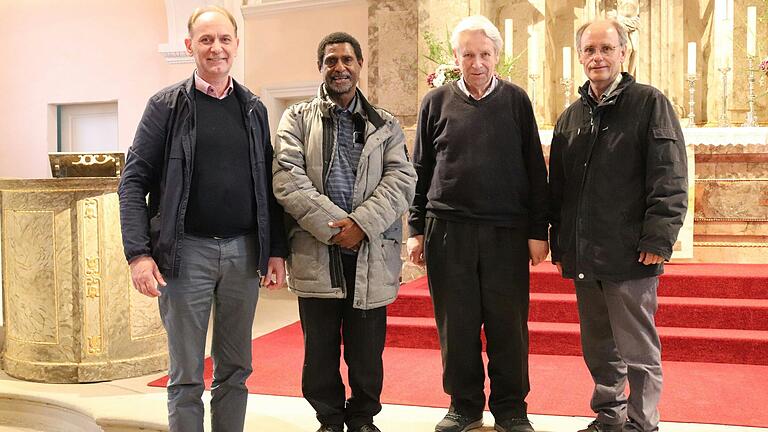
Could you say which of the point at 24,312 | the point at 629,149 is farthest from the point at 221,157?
the point at 24,312

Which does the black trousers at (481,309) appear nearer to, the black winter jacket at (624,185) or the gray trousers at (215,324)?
the black winter jacket at (624,185)

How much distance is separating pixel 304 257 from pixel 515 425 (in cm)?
103

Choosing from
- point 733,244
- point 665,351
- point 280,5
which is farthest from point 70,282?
point 280,5

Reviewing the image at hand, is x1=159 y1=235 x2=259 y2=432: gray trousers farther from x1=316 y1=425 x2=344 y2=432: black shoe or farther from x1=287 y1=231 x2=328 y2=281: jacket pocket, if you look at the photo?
x1=316 y1=425 x2=344 y2=432: black shoe

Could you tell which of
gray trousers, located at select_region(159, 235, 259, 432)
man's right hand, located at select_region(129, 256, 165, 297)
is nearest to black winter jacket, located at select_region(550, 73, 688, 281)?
gray trousers, located at select_region(159, 235, 259, 432)

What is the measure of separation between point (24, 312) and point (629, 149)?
3.23 metres

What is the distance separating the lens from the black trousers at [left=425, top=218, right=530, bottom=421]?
3068mm

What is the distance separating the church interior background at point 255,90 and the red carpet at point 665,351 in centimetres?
54

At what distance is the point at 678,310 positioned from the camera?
4715mm

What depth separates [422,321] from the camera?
496 cm

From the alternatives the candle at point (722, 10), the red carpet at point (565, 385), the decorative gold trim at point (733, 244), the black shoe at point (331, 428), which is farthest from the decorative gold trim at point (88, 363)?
the candle at point (722, 10)

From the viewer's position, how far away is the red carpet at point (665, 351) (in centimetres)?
357

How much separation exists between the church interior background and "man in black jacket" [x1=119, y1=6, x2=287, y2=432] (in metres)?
0.82

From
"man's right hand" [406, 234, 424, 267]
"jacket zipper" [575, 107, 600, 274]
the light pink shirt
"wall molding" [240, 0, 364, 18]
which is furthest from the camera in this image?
"wall molding" [240, 0, 364, 18]
